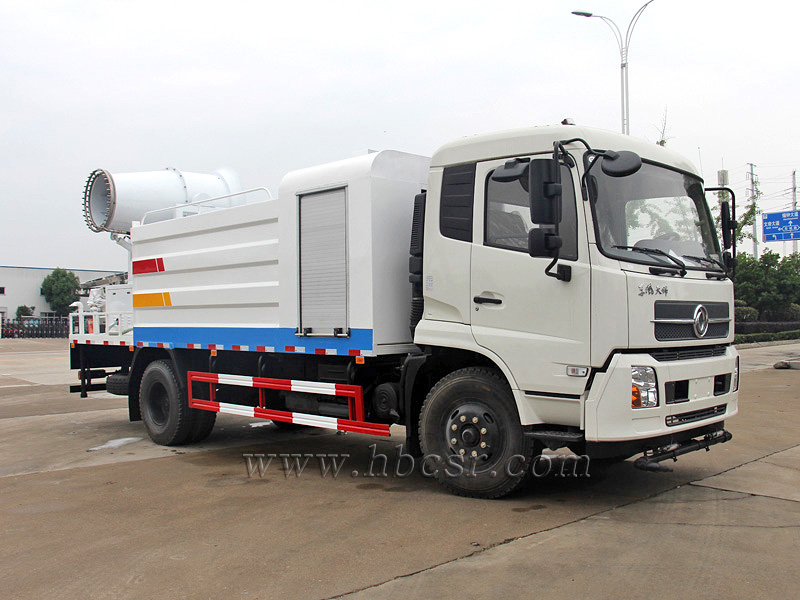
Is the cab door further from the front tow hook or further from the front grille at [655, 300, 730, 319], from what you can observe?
the front tow hook

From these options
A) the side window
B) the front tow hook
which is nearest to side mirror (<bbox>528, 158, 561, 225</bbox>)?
the side window

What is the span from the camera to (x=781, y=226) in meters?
33.3

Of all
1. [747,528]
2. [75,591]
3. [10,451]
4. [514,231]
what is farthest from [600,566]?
[10,451]

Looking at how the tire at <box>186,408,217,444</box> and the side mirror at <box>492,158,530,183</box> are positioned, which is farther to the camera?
the tire at <box>186,408,217,444</box>

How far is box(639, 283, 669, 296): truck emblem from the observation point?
17.0 ft

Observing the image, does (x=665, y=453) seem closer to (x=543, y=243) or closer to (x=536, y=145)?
(x=543, y=243)

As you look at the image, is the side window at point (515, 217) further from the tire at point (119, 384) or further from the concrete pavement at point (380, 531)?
the tire at point (119, 384)

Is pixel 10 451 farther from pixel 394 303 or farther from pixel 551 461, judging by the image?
pixel 551 461

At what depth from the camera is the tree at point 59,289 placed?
68750 millimetres

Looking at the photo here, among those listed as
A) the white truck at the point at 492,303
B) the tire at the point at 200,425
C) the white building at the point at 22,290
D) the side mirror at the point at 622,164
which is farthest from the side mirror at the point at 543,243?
the white building at the point at 22,290

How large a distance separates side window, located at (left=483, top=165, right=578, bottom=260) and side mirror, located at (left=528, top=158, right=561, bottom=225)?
308mm

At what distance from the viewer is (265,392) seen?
7.79 meters

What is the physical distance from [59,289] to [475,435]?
70999 millimetres

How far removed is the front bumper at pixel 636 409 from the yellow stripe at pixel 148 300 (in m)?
5.73
